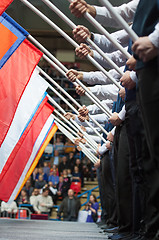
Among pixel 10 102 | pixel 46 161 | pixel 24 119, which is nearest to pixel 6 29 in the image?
pixel 10 102

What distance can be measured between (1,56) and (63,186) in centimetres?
1072

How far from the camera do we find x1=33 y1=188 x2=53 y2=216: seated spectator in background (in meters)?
14.7

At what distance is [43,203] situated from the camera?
14.7 meters

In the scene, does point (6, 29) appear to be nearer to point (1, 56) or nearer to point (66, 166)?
point (1, 56)

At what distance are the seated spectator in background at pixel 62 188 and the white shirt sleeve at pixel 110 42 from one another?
10148 mm

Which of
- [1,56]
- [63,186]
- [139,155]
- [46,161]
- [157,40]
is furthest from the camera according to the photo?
[46,161]

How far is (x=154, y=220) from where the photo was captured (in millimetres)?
3373

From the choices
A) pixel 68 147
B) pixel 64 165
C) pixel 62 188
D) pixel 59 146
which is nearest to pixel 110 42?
pixel 62 188

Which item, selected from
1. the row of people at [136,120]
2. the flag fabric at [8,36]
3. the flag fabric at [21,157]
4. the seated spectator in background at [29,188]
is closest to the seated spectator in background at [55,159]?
the seated spectator in background at [29,188]

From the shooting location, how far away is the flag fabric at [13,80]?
5.83 m

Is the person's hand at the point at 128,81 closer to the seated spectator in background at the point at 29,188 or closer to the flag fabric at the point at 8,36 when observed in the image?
the flag fabric at the point at 8,36

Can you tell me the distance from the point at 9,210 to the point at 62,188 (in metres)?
2.02

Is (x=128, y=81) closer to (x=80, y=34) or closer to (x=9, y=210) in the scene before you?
(x=80, y=34)

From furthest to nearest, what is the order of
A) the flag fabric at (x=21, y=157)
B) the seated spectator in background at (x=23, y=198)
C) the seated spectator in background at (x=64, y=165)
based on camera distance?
1. the seated spectator in background at (x=64, y=165)
2. the seated spectator in background at (x=23, y=198)
3. the flag fabric at (x=21, y=157)
